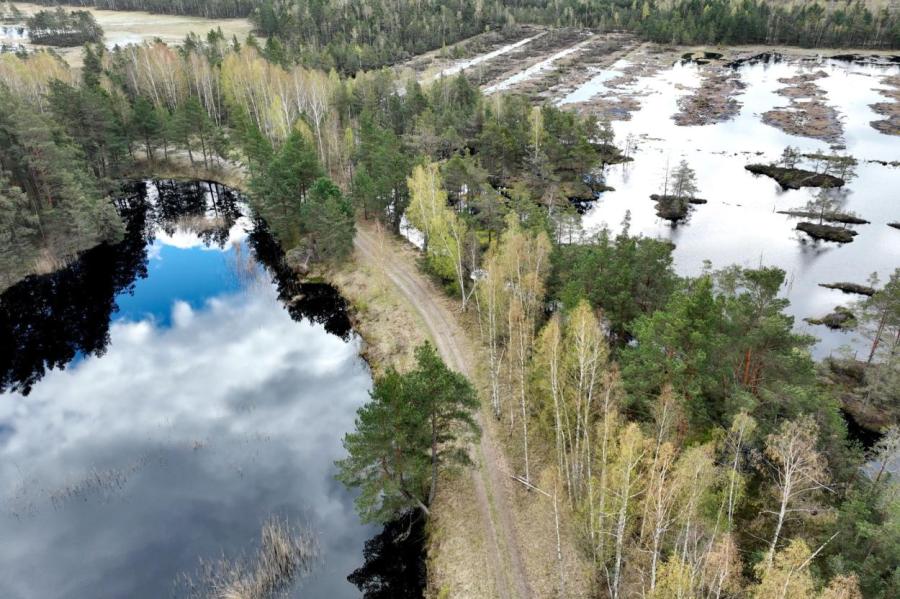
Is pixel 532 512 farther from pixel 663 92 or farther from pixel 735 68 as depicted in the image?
pixel 735 68

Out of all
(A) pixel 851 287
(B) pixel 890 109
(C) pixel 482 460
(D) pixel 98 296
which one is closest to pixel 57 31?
(D) pixel 98 296

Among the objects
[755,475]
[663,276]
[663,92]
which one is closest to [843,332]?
[663,276]

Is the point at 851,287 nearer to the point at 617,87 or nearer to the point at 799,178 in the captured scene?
the point at 799,178

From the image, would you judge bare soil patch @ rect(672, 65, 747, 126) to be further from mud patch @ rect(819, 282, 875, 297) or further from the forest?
mud patch @ rect(819, 282, 875, 297)

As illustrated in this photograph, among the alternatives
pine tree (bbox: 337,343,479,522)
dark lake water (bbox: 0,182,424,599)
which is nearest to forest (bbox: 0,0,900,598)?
pine tree (bbox: 337,343,479,522)

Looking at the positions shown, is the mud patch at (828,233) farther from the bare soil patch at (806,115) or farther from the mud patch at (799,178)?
the bare soil patch at (806,115)
